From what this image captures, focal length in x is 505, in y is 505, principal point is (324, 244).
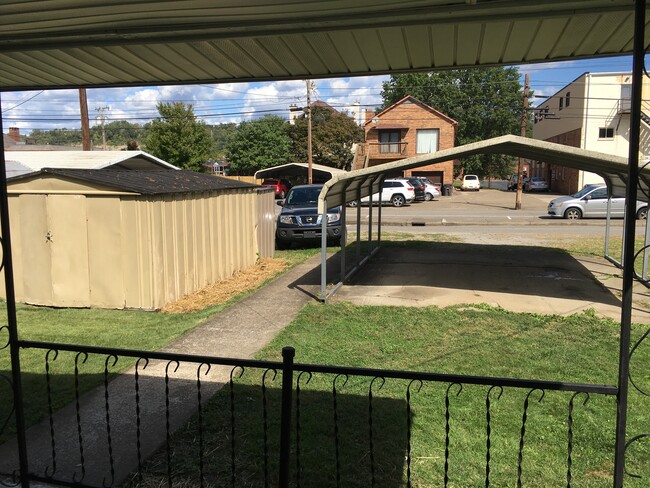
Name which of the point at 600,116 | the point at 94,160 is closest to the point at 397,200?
the point at 600,116

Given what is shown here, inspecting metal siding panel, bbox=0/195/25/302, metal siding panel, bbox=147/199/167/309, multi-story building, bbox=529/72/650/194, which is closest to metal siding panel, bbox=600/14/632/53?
metal siding panel, bbox=147/199/167/309

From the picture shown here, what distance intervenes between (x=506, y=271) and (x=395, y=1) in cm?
1036

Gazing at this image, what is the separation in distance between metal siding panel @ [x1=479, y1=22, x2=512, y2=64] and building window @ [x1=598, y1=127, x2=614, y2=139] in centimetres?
3946

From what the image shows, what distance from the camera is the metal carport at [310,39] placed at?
2326 millimetres

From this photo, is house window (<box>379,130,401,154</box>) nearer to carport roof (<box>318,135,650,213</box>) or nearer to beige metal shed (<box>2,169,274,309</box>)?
carport roof (<box>318,135,650,213</box>)

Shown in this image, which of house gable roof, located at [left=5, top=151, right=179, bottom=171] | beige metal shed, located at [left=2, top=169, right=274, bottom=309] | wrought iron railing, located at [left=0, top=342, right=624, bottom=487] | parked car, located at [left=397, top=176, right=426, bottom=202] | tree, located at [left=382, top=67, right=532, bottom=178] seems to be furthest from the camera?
tree, located at [left=382, top=67, right=532, bottom=178]

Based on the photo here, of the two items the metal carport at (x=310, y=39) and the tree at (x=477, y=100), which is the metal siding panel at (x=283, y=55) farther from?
the tree at (x=477, y=100)

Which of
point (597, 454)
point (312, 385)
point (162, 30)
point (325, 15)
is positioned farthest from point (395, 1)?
point (312, 385)

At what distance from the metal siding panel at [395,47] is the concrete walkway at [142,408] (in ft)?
10.3

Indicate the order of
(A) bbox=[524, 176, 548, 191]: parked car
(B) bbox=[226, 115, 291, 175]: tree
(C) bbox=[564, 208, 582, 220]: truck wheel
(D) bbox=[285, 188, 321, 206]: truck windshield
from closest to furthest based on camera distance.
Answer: (D) bbox=[285, 188, 321, 206]: truck windshield
(C) bbox=[564, 208, 582, 220]: truck wheel
(A) bbox=[524, 176, 548, 191]: parked car
(B) bbox=[226, 115, 291, 175]: tree

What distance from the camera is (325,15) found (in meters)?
2.51

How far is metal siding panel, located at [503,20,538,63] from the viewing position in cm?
256

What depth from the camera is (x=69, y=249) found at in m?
8.80

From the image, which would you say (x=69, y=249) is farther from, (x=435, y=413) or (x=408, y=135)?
(x=408, y=135)
